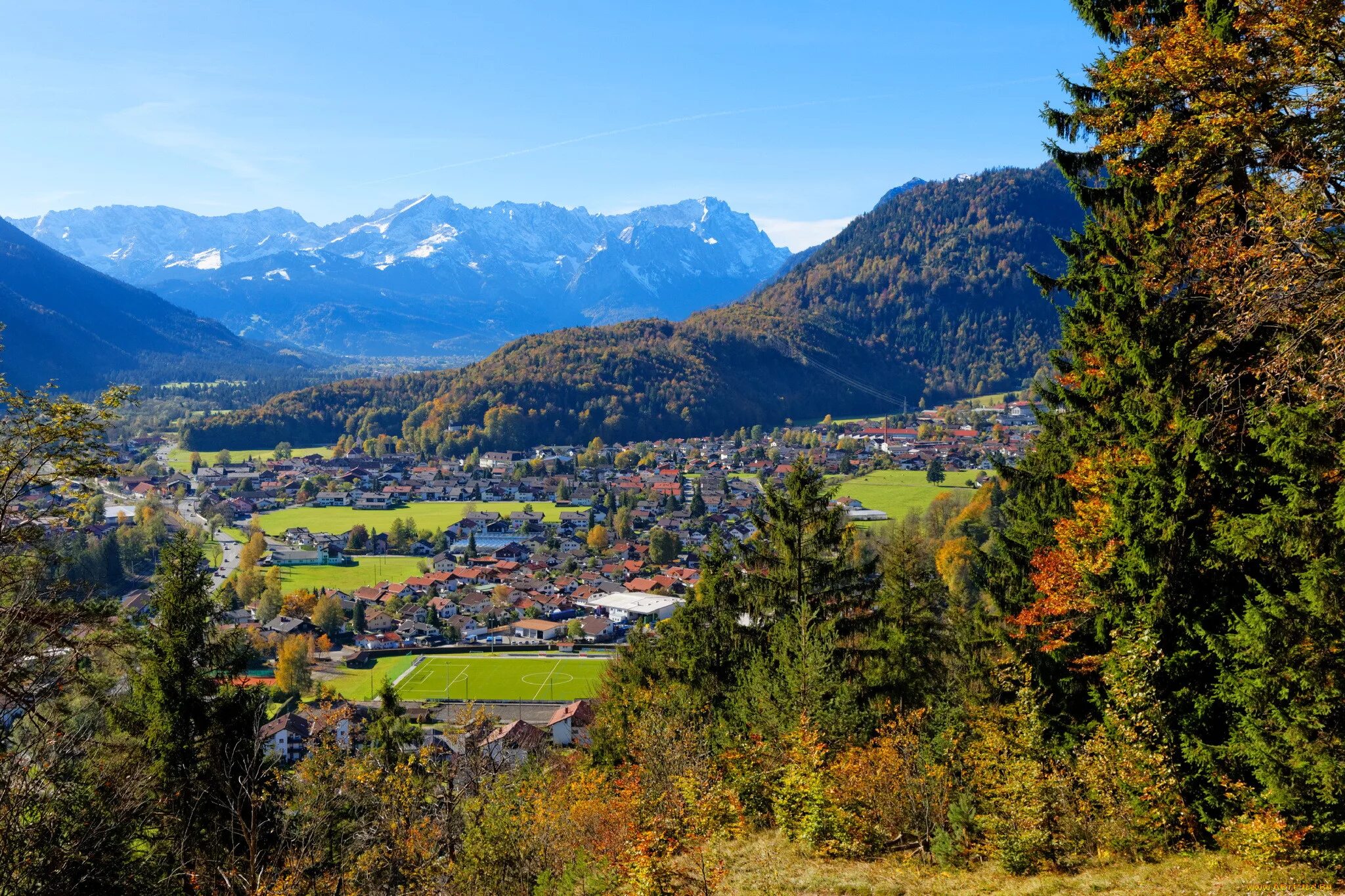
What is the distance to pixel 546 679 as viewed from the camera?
145ft

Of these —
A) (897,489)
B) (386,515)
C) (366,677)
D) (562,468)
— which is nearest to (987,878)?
(366,677)

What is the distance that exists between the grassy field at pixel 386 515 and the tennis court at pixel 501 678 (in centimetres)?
3404

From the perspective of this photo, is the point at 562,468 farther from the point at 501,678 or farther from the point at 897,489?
the point at 501,678

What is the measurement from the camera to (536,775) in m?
17.8

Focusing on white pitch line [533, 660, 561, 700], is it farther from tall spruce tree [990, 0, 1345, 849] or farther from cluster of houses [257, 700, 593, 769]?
tall spruce tree [990, 0, 1345, 849]

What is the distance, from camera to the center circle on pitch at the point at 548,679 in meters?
43.4

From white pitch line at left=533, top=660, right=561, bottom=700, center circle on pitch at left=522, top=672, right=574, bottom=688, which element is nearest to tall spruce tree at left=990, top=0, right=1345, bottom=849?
white pitch line at left=533, top=660, right=561, bottom=700

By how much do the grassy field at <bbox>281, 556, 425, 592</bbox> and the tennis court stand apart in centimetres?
1625

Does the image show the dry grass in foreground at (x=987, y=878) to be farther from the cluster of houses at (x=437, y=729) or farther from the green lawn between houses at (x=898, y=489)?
the green lawn between houses at (x=898, y=489)

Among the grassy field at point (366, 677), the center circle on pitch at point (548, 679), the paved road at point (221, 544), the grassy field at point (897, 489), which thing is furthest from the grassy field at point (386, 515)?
the center circle on pitch at point (548, 679)

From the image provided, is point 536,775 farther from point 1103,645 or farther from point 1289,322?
point 1289,322

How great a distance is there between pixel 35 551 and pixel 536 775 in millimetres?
11360

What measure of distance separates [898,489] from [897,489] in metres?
0.07

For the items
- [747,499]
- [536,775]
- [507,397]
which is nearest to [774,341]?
[507,397]
